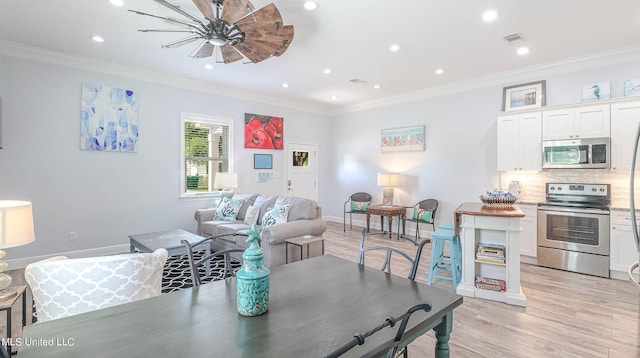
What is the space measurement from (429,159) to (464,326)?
4135mm

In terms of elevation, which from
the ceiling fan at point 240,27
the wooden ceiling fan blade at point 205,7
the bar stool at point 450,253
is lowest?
the bar stool at point 450,253

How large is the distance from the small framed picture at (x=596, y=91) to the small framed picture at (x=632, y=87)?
6.7 inches

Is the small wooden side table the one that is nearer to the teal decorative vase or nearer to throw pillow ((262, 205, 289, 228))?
throw pillow ((262, 205, 289, 228))

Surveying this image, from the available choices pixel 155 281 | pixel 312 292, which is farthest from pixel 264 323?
pixel 155 281

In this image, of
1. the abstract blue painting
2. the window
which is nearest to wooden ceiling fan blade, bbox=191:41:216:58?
the abstract blue painting

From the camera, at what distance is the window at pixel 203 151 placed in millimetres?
5762

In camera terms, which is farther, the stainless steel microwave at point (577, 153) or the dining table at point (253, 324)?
the stainless steel microwave at point (577, 153)

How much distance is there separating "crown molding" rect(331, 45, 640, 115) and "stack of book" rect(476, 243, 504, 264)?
3.29 metres

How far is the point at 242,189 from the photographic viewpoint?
6.49 m

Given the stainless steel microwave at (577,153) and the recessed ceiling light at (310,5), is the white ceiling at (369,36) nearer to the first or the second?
the recessed ceiling light at (310,5)

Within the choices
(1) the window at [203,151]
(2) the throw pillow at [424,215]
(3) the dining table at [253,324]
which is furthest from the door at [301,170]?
(3) the dining table at [253,324]

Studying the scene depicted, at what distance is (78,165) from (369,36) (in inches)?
180

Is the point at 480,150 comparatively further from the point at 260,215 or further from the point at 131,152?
the point at 131,152

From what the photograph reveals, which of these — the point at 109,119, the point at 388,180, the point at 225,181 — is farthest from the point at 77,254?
the point at 388,180
